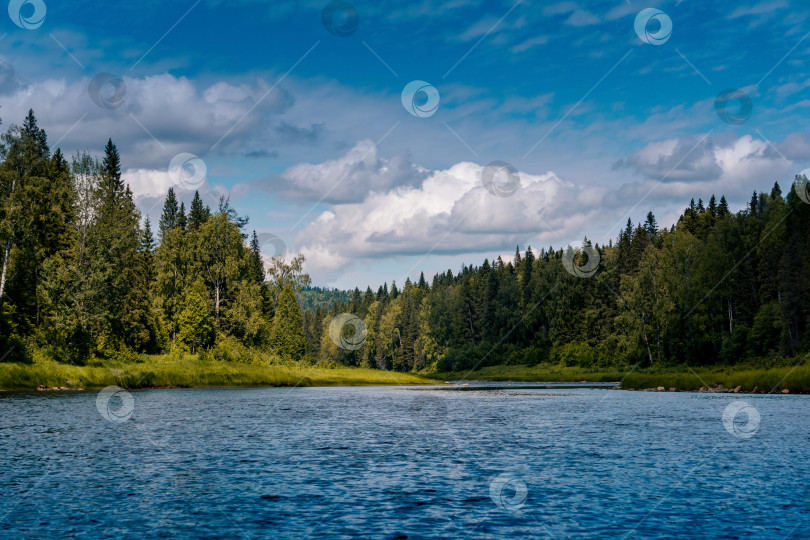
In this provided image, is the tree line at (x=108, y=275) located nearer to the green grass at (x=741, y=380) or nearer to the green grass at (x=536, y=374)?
the green grass at (x=536, y=374)

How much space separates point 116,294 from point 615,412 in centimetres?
5952

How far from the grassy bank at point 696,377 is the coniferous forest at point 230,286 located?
6.26 meters

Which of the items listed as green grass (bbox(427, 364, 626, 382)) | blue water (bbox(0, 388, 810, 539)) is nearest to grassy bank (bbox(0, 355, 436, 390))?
blue water (bbox(0, 388, 810, 539))

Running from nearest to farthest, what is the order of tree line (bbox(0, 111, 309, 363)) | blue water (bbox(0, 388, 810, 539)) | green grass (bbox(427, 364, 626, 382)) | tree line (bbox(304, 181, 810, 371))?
blue water (bbox(0, 388, 810, 539)) < tree line (bbox(0, 111, 309, 363)) < tree line (bbox(304, 181, 810, 371)) < green grass (bbox(427, 364, 626, 382))

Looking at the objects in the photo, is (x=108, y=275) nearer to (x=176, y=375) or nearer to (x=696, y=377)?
(x=176, y=375)

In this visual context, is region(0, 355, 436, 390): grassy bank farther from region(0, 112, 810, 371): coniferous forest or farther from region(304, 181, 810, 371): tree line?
region(304, 181, 810, 371): tree line

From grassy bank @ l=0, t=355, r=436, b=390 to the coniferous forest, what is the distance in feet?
8.67

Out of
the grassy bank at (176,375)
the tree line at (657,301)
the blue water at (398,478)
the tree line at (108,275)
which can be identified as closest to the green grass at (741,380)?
the tree line at (657,301)

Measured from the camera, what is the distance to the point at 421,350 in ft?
636

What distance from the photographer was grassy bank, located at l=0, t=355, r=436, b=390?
204 feet

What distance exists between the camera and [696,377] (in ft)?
275

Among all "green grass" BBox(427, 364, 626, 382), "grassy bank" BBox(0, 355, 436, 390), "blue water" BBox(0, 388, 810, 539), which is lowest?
"blue water" BBox(0, 388, 810, 539)

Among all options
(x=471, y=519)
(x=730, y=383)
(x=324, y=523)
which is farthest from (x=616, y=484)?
(x=730, y=383)

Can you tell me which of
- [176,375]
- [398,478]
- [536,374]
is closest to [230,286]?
[176,375]
